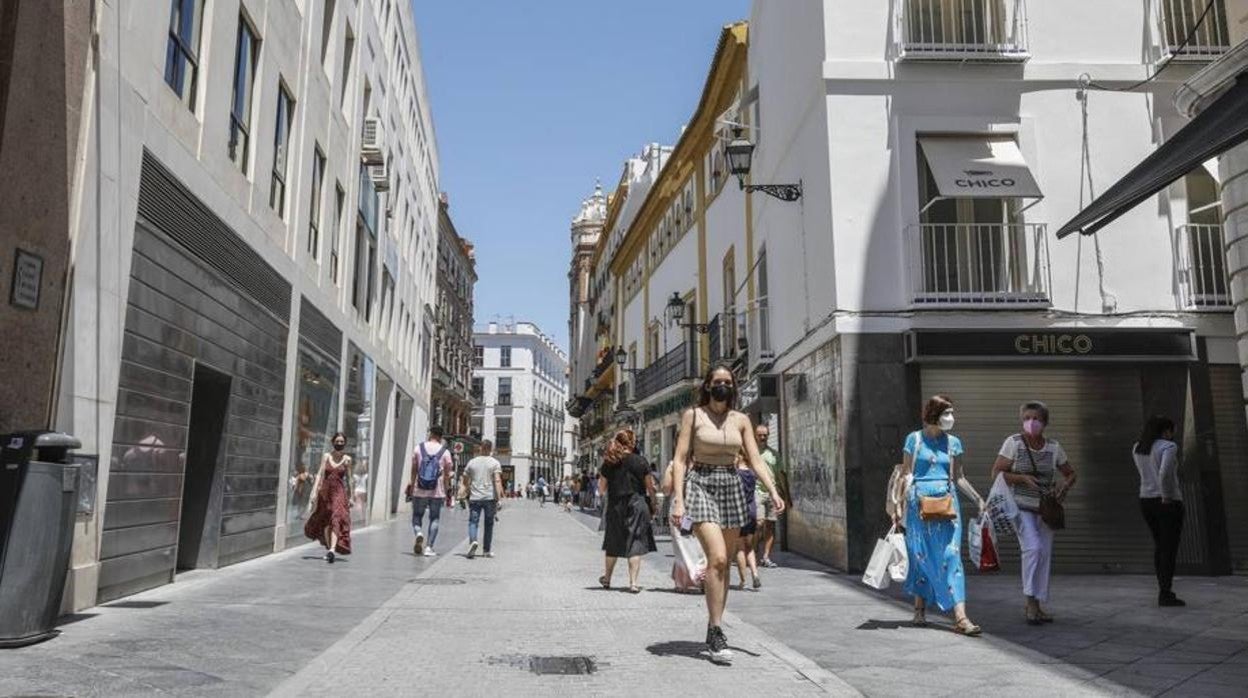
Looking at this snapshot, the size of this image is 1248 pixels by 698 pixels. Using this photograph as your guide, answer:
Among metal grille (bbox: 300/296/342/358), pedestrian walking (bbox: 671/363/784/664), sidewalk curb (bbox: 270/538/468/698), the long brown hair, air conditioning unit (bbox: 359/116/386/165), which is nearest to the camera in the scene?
sidewalk curb (bbox: 270/538/468/698)

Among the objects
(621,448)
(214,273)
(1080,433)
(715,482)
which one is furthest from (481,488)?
(1080,433)

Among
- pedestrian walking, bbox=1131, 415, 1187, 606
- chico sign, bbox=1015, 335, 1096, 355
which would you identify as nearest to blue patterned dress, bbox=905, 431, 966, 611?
pedestrian walking, bbox=1131, 415, 1187, 606

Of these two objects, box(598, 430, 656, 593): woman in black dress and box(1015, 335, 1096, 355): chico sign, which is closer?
box(598, 430, 656, 593): woman in black dress

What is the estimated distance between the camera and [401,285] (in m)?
28.7

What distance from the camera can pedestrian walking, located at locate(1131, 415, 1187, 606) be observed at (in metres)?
8.41

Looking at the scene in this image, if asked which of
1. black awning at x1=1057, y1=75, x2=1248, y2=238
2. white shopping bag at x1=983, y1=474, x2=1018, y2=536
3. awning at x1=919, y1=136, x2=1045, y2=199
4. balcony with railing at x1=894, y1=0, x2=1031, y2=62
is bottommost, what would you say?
white shopping bag at x1=983, y1=474, x2=1018, y2=536

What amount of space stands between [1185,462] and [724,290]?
1215 cm

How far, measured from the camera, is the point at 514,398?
9450 centimetres

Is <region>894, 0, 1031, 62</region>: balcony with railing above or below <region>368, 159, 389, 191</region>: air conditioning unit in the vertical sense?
below

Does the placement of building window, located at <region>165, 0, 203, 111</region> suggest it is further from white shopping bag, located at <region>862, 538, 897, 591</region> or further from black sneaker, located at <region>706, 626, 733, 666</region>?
white shopping bag, located at <region>862, 538, 897, 591</region>

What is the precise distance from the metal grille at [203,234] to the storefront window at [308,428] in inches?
83.2

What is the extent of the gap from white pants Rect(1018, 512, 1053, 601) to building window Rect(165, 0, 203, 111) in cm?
883

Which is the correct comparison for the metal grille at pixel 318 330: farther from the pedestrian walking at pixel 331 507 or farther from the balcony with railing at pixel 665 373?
the balcony with railing at pixel 665 373

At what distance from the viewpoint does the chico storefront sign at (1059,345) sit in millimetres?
11445
